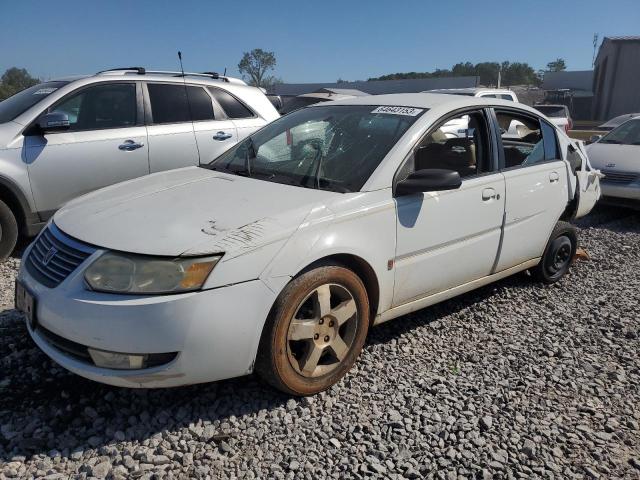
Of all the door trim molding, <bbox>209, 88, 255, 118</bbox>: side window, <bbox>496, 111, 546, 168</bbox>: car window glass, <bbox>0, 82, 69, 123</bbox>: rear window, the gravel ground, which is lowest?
the gravel ground

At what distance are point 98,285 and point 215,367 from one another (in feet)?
2.15

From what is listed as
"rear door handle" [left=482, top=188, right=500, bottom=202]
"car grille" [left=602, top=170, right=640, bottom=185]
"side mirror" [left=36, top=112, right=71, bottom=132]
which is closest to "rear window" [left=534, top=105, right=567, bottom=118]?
"car grille" [left=602, top=170, right=640, bottom=185]

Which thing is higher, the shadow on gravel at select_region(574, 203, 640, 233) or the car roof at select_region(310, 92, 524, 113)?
the car roof at select_region(310, 92, 524, 113)

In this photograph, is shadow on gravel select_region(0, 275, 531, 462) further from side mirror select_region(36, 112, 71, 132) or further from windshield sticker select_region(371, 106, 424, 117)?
side mirror select_region(36, 112, 71, 132)

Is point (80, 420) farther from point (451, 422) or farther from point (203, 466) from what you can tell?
point (451, 422)

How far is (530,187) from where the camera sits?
400cm

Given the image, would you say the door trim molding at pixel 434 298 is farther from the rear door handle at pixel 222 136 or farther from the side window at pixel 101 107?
the side window at pixel 101 107

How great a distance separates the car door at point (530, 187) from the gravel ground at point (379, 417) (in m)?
0.74

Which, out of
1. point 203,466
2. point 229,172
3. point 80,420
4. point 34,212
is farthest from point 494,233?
point 34,212

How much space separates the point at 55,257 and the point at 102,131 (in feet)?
9.46

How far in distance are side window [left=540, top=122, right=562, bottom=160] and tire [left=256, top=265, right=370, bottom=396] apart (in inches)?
95.4

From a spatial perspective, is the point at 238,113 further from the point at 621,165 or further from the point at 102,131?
the point at 621,165

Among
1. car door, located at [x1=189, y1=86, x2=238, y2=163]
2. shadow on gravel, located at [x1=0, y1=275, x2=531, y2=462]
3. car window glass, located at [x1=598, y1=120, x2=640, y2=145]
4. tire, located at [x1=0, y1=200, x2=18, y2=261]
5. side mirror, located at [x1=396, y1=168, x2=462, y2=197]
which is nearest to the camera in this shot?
shadow on gravel, located at [x1=0, y1=275, x2=531, y2=462]

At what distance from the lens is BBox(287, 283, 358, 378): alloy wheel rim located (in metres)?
2.72
